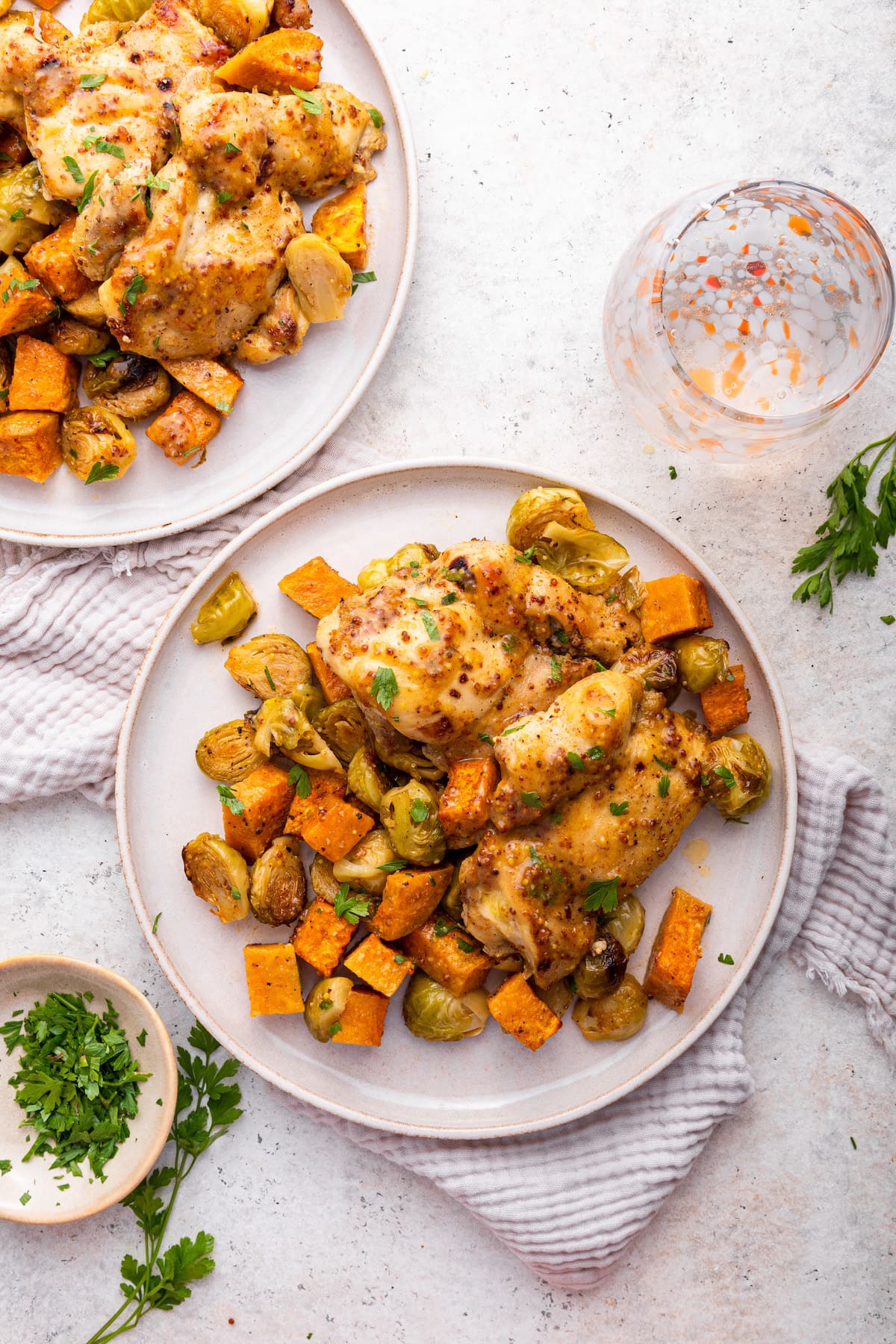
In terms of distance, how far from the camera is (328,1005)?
113 inches

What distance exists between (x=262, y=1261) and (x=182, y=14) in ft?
13.3

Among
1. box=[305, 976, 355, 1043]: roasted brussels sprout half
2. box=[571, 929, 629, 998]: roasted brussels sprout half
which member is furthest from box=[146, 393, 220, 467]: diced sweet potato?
box=[571, 929, 629, 998]: roasted brussels sprout half

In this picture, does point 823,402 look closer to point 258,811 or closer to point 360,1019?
point 258,811

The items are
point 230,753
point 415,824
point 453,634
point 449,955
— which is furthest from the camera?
point 230,753

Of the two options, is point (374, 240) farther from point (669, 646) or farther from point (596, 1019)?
point (596, 1019)

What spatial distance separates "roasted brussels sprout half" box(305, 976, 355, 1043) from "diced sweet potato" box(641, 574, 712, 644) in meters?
1.40

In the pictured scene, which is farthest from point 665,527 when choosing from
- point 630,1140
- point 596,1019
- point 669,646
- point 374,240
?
point 630,1140

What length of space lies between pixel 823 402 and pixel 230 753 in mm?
2134

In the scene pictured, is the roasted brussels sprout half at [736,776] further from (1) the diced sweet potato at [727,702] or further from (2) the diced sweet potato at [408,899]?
(2) the diced sweet potato at [408,899]

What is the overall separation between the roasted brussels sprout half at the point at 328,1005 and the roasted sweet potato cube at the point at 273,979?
0.05m

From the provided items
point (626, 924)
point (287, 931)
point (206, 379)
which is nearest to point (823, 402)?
point (626, 924)

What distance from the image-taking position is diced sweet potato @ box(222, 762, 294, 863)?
9.37 ft

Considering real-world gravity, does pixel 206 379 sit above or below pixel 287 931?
above

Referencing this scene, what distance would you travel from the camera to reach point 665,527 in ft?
9.86
